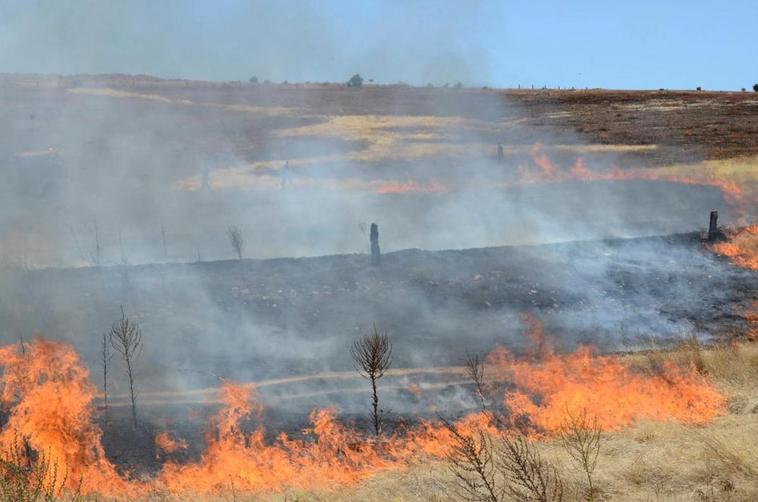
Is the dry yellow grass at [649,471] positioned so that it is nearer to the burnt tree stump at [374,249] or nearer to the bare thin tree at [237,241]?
the burnt tree stump at [374,249]

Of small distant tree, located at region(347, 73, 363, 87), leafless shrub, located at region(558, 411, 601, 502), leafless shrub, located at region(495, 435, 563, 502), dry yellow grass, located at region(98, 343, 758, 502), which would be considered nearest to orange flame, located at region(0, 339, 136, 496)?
dry yellow grass, located at region(98, 343, 758, 502)

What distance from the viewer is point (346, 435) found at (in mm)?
13109

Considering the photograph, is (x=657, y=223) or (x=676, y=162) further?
(x=676, y=162)

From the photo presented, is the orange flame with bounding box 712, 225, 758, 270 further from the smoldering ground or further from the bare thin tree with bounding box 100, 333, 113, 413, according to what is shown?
the bare thin tree with bounding box 100, 333, 113, 413

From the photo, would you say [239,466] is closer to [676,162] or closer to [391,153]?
[391,153]

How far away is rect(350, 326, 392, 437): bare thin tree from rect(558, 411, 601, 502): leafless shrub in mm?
3630

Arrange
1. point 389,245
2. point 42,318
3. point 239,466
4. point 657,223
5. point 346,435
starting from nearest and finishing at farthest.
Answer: point 239,466, point 346,435, point 42,318, point 389,245, point 657,223

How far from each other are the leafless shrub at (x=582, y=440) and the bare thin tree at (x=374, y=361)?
3630 millimetres

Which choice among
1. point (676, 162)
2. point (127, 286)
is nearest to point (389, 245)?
point (127, 286)

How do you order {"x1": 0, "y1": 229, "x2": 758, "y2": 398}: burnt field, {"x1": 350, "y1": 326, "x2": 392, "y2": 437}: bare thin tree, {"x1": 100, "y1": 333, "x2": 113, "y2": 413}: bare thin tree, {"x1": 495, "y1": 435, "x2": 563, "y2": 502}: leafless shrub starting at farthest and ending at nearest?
{"x1": 0, "y1": 229, "x2": 758, "y2": 398}: burnt field
{"x1": 100, "y1": 333, "x2": 113, "y2": 413}: bare thin tree
{"x1": 350, "y1": 326, "x2": 392, "y2": 437}: bare thin tree
{"x1": 495, "y1": 435, "x2": 563, "y2": 502}: leafless shrub

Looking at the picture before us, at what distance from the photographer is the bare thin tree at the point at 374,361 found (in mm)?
12969

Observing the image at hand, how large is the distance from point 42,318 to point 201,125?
32779mm

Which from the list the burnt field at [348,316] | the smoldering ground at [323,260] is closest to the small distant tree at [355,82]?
the smoldering ground at [323,260]

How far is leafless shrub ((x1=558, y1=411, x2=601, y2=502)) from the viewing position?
10859mm
